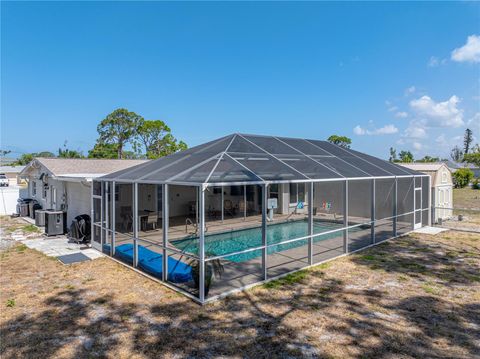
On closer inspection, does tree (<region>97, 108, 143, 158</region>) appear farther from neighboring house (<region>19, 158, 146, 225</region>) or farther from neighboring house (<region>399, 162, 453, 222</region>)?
neighboring house (<region>399, 162, 453, 222</region>)

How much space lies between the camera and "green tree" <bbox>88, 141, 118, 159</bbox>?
138 feet

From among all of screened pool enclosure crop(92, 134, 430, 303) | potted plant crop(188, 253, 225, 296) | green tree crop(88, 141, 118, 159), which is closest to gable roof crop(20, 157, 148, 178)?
screened pool enclosure crop(92, 134, 430, 303)

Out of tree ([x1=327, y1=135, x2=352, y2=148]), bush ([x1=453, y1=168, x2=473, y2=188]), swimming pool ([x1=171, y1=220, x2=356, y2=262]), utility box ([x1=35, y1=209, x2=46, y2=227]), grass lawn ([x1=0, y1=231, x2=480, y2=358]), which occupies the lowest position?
swimming pool ([x1=171, y1=220, x2=356, y2=262])

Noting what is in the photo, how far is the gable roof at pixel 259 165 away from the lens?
6.27 meters

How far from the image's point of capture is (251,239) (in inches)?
463

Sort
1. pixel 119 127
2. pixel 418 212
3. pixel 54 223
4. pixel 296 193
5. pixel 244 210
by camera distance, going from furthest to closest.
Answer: pixel 119 127 < pixel 296 193 < pixel 244 210 < pixel 418 212 < pixel 54 223

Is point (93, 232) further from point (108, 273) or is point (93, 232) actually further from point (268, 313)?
point (268, 313)

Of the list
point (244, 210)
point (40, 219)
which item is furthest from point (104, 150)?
point (244, 210)

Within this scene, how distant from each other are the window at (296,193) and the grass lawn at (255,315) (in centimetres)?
980

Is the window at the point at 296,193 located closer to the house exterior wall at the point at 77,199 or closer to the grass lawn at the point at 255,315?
the grass lawn at the point at 255,315

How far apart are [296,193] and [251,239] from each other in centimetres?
677

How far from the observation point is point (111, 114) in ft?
140

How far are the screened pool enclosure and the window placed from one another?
0.06 metres

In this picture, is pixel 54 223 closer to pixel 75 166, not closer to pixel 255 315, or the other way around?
pixel 75 166
